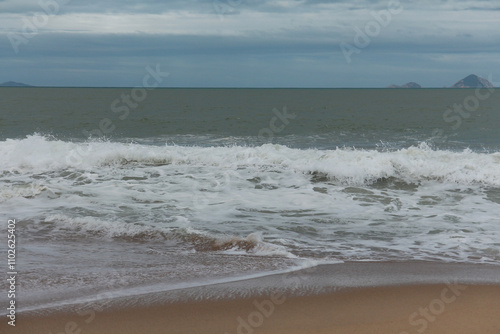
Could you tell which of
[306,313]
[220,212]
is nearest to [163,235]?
[220,212]

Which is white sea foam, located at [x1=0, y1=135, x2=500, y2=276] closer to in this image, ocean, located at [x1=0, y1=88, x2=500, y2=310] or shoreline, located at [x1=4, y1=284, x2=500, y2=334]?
ocean, located at [x1=0, y1=88, x2=500, y2=310]

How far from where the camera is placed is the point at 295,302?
528 centimetres

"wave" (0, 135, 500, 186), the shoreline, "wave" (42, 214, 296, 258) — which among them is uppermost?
"wave" (0, 135, 500, 186)

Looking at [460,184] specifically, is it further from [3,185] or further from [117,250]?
[3,185]

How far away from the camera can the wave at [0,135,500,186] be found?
1328cm

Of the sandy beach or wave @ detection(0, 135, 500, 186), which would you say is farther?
wave @ detection(0, 135, 500, 186)

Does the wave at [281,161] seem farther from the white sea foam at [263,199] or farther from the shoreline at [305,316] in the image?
the shoreline at [305,316]

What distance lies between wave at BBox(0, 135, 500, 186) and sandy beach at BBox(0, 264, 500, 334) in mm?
7297

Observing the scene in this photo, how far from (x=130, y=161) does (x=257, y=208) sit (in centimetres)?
666

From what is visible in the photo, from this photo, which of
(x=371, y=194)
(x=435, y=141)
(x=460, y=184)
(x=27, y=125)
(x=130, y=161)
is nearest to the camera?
(x=371, y=194)

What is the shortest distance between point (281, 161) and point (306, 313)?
10.1 metres

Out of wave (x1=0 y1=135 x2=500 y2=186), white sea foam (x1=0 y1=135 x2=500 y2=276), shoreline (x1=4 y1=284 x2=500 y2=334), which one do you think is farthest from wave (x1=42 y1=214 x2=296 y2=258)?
wave (x1=0 y1=135 x2=500 y2=186)

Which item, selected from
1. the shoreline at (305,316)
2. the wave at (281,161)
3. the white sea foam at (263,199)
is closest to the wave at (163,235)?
the white sea foam at (263,199)

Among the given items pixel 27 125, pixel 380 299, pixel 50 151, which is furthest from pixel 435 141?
pixel 27 125
